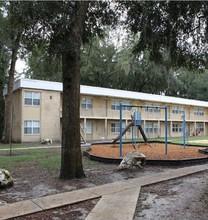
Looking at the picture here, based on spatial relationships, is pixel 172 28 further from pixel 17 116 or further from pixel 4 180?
pixel 17 116

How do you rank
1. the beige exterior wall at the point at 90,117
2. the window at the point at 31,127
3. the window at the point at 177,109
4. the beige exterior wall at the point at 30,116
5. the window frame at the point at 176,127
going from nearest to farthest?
the beige exterior wall at the point at 30,116 < the window at the point at 31,127 < the beige exterior wall at the point at 90,117 < the window at the point at 177,109 < the window frame at the point at 176,127

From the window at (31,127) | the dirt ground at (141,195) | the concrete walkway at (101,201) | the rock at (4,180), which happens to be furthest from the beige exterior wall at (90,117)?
the concrete walkway at (101,201)

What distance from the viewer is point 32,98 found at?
22.6m

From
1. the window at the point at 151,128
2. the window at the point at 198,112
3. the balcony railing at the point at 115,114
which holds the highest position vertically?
the window at the point at 198,112

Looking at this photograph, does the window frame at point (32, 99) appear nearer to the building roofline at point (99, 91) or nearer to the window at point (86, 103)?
the building roofline at point (99, 91)

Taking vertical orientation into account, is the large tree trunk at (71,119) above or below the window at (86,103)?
below

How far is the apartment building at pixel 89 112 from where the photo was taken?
2239 cm

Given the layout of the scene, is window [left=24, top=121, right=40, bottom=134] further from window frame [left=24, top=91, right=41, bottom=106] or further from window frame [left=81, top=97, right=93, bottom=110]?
window frame [left=81, top=97, right=93, bottom=110]

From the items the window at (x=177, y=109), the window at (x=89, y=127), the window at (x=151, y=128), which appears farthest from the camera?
the window at (x=177, y=109)

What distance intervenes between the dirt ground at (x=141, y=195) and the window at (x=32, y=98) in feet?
47.8

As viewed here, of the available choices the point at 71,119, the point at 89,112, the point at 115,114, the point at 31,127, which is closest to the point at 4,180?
the point at 71,119

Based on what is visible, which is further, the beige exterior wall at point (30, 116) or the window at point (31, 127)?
the window at point (31, 127)

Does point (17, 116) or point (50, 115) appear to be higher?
point (50, 115)

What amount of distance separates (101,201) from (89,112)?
70.2 feet
